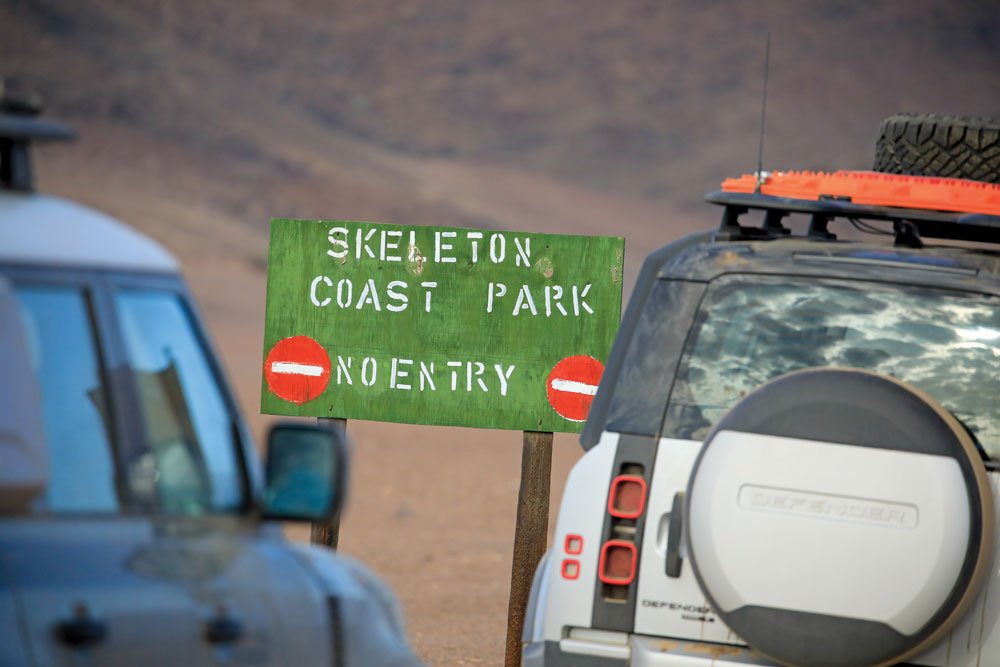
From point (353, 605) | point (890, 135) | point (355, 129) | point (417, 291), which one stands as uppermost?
point (355, 129)

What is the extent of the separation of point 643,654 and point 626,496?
0.42 meters

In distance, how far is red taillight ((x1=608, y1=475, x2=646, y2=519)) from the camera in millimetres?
4773

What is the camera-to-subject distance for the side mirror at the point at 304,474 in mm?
3145

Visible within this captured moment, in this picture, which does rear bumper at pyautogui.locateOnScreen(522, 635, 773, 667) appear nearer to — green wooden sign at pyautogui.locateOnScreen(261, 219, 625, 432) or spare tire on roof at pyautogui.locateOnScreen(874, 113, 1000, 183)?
green wooden sign at pyautogui.locateOnScreen(261, 219, 625, 432)

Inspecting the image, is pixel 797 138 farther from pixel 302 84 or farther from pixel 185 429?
pixel 185 429

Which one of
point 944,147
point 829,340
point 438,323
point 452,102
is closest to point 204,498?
point 829,340

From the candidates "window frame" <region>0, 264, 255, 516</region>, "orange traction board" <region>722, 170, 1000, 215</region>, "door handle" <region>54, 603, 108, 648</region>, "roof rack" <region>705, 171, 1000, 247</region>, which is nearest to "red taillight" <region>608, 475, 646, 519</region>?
"roof rack" <region>705, 171, 1000, 247</region>

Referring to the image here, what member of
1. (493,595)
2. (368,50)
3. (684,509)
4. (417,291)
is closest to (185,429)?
(684,509)

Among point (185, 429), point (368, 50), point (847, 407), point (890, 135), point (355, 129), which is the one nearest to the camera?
point (185, 429)

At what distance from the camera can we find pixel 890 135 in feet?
23.5

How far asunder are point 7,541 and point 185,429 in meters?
0.54

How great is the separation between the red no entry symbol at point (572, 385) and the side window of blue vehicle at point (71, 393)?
4483 millimetres

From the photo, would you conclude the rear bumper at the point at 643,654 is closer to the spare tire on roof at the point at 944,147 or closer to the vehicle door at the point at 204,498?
the vehicle door at the point at 204,498

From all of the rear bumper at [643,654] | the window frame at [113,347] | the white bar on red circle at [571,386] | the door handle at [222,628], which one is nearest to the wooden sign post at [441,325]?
the white bar on red circle at [571,386]
